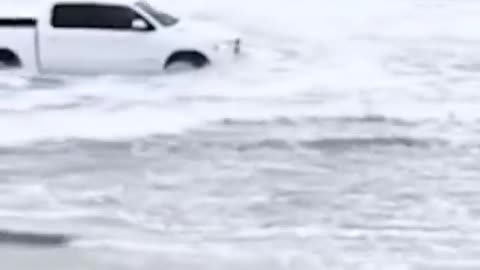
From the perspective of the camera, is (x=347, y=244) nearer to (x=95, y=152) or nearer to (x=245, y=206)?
(x=245, y=206)

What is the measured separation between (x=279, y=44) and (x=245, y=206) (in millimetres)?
9953

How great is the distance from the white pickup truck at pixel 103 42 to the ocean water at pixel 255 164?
0.87 feet

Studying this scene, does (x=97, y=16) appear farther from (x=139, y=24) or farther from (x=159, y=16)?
(x=159, y=16)

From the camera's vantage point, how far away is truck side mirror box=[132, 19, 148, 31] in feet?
55.8

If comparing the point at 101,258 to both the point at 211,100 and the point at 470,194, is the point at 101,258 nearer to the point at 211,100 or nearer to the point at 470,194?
the point at 470,194

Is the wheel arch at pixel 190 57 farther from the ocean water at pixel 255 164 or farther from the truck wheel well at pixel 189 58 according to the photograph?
the ocean water at pixel 255 164

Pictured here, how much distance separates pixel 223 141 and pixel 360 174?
→ 2063 millimetres

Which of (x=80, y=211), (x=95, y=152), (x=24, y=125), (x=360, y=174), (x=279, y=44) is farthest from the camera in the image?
(x=279, y=44)

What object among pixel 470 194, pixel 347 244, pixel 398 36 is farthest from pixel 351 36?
pixel 347 244

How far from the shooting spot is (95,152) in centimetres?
1311

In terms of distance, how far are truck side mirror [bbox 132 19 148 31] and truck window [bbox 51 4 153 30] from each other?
0.05m

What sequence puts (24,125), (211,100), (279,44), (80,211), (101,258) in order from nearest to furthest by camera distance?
(101,258) < (80,211) < (24,125) < (211,100) < (279,44)

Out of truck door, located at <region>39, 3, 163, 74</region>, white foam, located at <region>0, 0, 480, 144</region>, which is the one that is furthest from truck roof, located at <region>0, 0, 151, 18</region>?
truck door, located at <region>39, 3, 163, 74</region>

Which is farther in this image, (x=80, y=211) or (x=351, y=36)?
(x=351, y=36)
